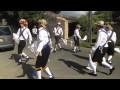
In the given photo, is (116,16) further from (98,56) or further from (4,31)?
(98,56)

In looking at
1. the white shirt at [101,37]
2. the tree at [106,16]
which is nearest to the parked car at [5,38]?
the white shirt at [101,37]

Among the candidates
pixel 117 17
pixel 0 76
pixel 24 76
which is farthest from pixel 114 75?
pixel 117 17

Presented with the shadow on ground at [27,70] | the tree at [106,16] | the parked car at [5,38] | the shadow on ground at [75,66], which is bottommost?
the shadow on ground at [75,66]

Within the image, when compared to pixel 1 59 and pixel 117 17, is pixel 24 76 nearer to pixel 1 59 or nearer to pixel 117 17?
pixel 1 59

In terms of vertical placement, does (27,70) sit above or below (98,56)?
below

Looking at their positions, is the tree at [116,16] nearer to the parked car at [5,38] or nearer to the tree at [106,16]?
the tree at [106,16]

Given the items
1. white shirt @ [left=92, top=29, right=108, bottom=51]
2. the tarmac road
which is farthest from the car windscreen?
white shirt @ [left=92, top=29, right=108, bottom=51]

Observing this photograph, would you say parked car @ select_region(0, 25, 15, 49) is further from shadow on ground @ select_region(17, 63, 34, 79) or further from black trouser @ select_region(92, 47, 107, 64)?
black trouser @ select_region(92, 47, 107, 64)

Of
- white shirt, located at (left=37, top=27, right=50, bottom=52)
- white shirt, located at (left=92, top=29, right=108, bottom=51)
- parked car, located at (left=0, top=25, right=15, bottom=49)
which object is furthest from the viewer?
parked car, located at (left=0, top=25, right=15, bottom=49)

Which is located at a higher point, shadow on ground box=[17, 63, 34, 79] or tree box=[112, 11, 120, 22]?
tree box=[112, 11, 120, 22]

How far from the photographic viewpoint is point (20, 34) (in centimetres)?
1270

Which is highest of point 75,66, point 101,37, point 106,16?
point 101,37

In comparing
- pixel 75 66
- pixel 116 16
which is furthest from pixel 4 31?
pixel 116 16
